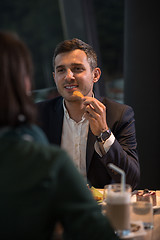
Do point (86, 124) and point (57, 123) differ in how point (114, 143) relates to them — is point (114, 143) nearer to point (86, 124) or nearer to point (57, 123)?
point (86, 124)

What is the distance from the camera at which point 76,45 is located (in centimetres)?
249

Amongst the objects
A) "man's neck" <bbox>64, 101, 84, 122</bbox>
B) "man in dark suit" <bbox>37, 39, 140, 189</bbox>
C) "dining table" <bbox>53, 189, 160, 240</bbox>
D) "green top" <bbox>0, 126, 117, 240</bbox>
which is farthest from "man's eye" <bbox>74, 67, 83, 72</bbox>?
"green top" <bbox>0, 126, 117, 240</bbox>

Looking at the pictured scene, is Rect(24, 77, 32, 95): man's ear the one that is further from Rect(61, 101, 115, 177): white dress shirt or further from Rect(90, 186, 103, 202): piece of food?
Rect(61, 101, 115, 177): white dress shirt

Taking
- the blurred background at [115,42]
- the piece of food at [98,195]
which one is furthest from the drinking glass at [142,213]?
the blurred background at [115,42]

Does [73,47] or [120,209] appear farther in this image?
[73,47]

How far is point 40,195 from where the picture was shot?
3.13 ft

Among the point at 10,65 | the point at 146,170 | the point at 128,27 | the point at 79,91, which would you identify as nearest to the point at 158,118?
the point at 146,170

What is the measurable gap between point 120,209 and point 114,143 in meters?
0.97

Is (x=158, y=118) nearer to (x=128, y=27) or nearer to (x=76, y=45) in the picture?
(x=128, y=27)

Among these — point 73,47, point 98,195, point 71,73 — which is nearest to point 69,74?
point 71,73

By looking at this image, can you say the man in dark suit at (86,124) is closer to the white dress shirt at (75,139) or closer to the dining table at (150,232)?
the white dress shirt at (75,139)

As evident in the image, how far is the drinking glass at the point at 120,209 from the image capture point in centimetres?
122

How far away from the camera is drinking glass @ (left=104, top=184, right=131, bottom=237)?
1225 millimetres

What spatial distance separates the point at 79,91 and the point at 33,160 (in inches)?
59.7
